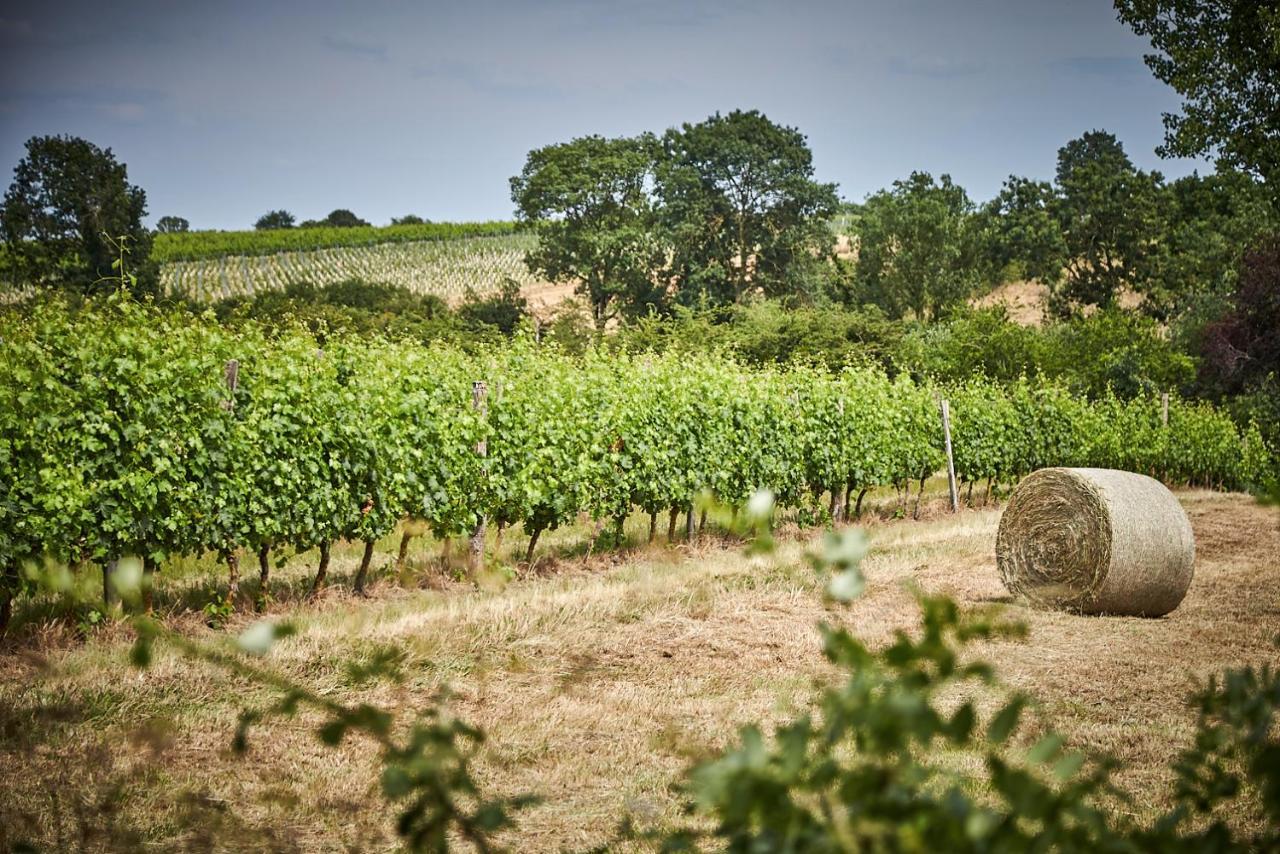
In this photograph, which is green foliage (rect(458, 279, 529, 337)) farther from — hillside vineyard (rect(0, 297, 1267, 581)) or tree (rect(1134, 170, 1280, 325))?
tree (rect(1134, 170, 1280, 325))

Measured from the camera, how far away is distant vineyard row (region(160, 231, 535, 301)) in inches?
2566

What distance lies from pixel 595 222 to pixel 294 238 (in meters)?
36.5

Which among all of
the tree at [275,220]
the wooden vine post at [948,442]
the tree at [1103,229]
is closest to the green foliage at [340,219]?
the tree at [275,220]

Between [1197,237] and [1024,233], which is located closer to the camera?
[1197,237]

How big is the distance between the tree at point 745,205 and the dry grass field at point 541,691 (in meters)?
38.1

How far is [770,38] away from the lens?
14.7m

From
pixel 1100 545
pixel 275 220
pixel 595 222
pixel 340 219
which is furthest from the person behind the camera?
pixel 275 220

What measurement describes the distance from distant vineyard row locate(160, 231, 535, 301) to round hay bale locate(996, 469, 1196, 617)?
182ft

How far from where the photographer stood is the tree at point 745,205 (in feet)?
159

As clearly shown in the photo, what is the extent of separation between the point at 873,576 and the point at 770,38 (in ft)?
25.0

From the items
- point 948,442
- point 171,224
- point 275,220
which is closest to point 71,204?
point 948,442

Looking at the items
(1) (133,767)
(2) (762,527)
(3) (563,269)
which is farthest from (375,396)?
(3) (563,269)

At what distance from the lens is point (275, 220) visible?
104438mm

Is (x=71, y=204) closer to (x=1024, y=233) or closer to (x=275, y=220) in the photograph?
(x=1024, y=233)
